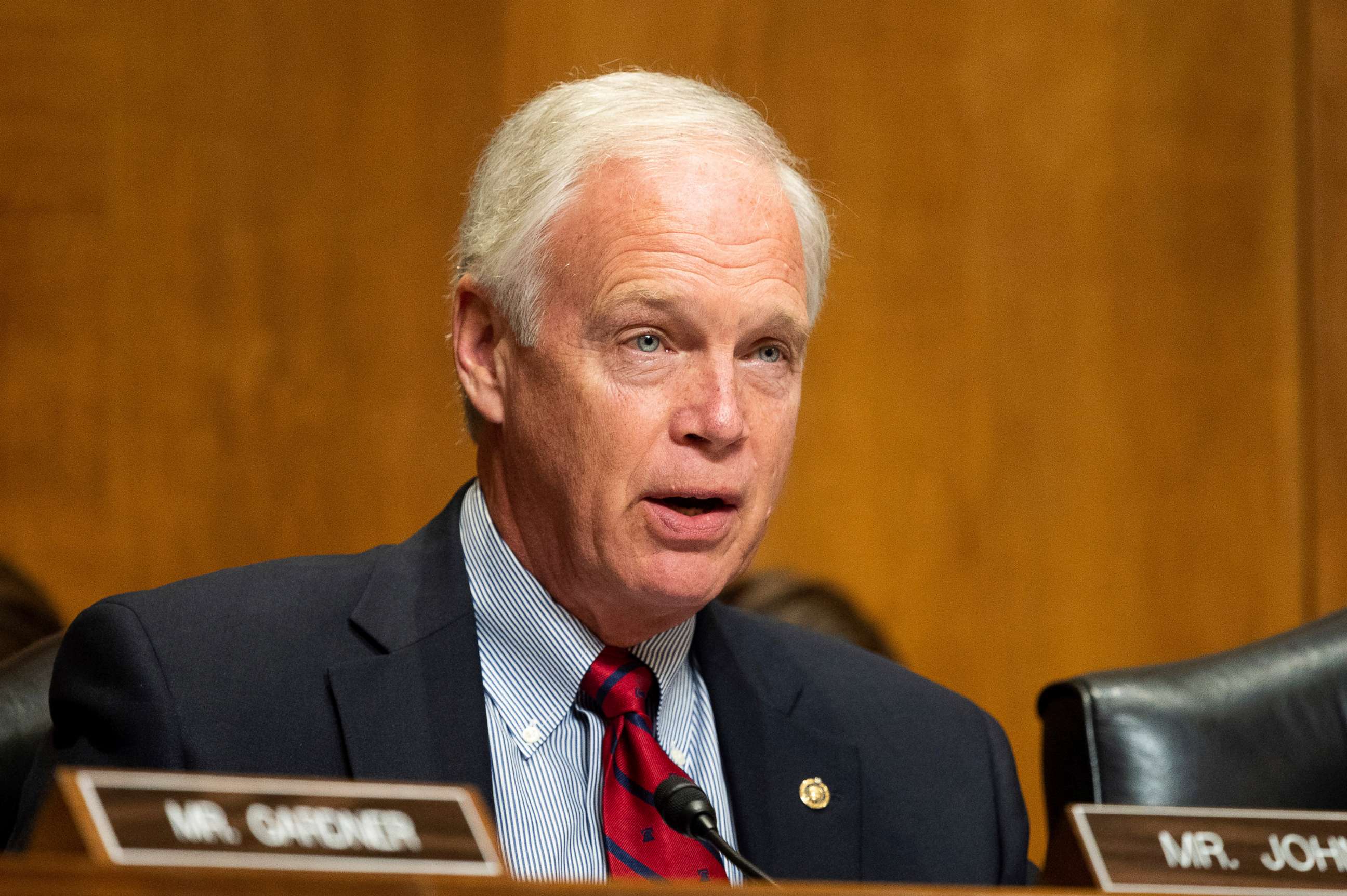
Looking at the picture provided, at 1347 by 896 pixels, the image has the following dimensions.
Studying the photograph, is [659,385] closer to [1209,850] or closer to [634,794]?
[634,794]

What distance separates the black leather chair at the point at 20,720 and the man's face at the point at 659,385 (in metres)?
0.54

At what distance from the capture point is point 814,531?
3326 mm

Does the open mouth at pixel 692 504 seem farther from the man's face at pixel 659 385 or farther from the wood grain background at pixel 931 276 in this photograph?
the wood grain background at pixel 931 276

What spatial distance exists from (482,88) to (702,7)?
53cm

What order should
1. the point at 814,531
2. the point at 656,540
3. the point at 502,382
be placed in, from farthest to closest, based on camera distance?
the point at 814,531 < the point at 502,382 < the point at 656,540

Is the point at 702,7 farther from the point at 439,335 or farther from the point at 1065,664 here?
the point at 1065,664

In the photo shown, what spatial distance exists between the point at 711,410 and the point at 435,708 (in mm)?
383

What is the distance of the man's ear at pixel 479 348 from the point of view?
1548 millimetres

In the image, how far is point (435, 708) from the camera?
140 centimetres

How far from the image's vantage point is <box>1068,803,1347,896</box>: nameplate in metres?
0.88

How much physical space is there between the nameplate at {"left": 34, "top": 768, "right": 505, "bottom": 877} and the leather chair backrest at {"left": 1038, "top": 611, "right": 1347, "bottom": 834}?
963mm

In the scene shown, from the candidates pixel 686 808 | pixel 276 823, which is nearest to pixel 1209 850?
pixel 686 808

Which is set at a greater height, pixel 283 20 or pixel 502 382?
pixel 283 20

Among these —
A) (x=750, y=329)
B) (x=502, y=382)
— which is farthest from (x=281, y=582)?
(x=750, y=329)
